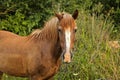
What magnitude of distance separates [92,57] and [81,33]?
0.74 metres

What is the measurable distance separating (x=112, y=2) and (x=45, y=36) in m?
5.75

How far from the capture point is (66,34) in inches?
212

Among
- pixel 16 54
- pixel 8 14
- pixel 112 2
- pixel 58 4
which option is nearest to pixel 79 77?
pixel 16 54

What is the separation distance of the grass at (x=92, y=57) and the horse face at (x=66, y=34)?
6.11 feet

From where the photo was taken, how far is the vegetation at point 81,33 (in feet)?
24.0

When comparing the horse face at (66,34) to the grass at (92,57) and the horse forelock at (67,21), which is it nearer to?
the horse forelock at (67,21)

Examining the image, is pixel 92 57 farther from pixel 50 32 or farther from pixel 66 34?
pixel 66 34

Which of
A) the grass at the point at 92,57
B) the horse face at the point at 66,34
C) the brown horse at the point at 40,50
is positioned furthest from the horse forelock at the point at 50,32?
the grass at the point at 92,57

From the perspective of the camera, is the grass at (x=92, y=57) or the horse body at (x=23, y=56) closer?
the horse body at (x=23, y=56)

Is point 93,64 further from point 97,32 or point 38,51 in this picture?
point 38,51

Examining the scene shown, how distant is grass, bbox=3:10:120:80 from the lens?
7.20 meters

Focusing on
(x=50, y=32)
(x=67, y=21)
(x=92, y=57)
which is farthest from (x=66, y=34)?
(x=92, y=57)

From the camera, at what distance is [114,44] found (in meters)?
7.63

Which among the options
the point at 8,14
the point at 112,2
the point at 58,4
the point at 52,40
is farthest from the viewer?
the point at 112,2
